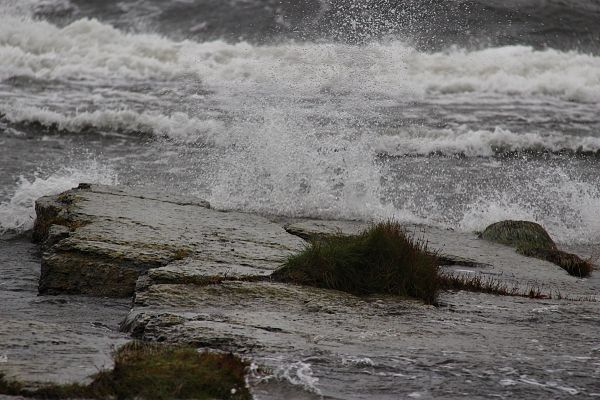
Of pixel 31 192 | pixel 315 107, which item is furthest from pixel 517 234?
pixel 315 107

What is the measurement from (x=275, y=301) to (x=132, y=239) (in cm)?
201

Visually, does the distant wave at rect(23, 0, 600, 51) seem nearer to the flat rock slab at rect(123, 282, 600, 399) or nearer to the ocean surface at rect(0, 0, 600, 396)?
the ocean surface at rect(0, 0, 600, 396)

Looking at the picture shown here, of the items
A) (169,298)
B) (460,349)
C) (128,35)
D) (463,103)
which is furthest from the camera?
(128,35)

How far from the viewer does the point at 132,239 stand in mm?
7652

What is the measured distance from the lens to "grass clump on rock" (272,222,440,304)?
264 inches

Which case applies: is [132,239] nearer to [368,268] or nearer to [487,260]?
[368,268]

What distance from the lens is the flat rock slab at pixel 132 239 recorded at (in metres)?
7.12

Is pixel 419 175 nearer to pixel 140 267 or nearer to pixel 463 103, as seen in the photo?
pixel 463 103

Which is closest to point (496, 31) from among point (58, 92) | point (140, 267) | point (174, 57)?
point (174, 57)

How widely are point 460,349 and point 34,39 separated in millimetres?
20535

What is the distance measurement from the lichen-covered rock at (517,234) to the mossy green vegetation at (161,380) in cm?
641

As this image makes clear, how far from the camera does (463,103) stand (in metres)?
19.8

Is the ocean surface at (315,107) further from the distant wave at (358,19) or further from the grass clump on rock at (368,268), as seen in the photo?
the grass clump on rock at (368,268)

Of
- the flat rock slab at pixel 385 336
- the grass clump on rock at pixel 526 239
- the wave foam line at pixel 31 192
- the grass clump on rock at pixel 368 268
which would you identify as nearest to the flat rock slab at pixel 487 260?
the grass clump on rock at pixel 526 239
